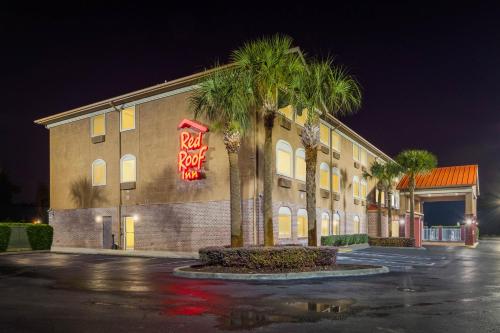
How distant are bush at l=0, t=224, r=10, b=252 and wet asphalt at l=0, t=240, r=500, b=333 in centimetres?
1606

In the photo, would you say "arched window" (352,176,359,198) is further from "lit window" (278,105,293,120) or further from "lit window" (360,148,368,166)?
"lit window" (278,105,293,120)

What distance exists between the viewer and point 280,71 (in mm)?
18750

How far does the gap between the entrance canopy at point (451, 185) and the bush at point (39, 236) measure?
35.3 m

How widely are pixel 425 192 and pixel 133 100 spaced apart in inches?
1303

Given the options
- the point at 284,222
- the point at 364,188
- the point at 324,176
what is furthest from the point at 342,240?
the point at 364,188

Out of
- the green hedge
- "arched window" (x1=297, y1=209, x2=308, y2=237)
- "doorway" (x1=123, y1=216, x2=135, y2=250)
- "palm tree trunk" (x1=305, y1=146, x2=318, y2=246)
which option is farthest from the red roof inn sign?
the green hedge

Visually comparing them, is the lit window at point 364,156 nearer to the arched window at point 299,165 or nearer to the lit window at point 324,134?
the lit window at point 324,134

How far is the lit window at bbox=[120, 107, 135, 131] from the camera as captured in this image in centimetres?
3317

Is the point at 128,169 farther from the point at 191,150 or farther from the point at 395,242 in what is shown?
the point at 395,242

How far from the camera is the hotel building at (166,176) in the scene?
28344mm

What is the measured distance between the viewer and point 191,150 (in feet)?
95.2

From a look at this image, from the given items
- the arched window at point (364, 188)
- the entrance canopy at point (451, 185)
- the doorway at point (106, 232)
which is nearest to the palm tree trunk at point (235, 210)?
the doorway at point (106, 232)

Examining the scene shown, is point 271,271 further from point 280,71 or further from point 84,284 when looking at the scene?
point 280,71

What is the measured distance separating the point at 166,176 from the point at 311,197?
1333cm
